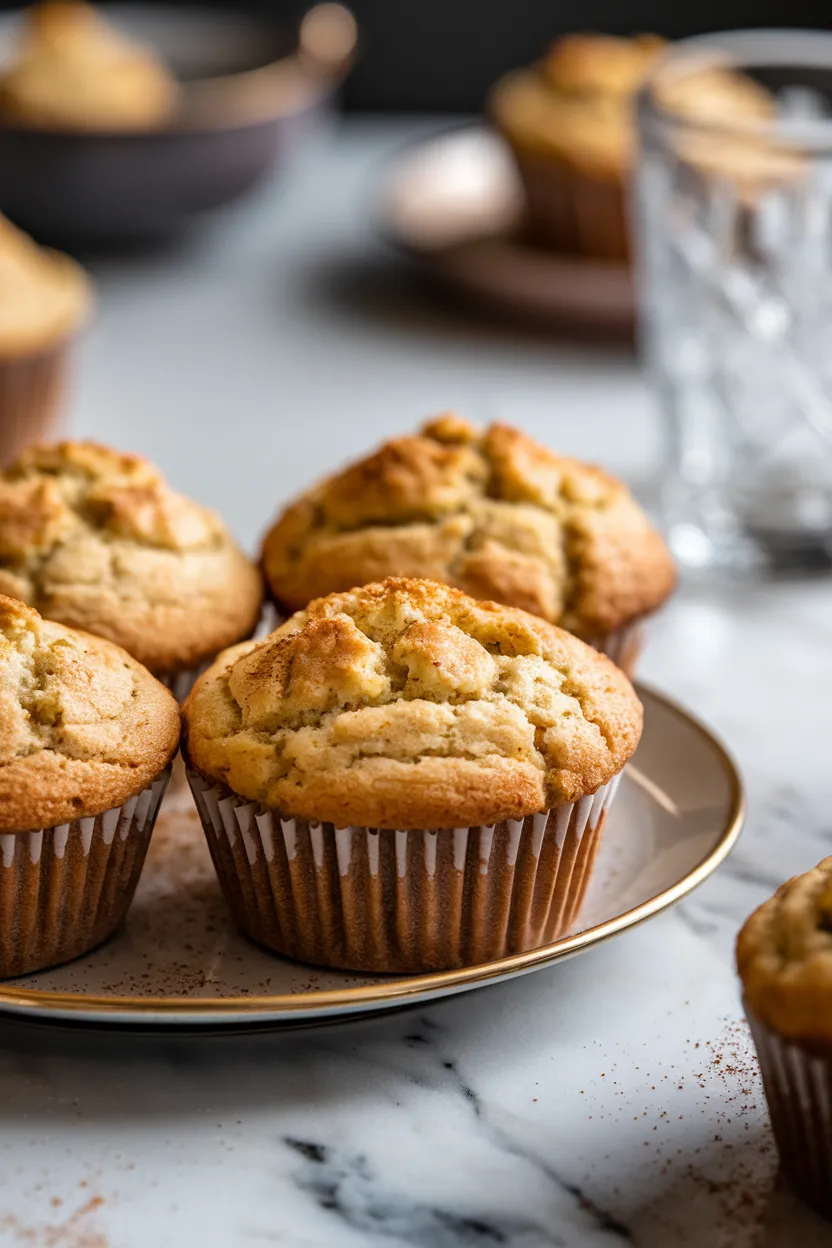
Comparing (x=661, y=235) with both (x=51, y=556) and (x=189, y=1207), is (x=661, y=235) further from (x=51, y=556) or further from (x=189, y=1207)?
(x=189, y=1207)

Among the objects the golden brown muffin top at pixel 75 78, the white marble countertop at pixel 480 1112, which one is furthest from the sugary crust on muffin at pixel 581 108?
the white marble countertop at pixel 480 1112

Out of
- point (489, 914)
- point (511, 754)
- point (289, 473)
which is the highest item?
point (511, 754)

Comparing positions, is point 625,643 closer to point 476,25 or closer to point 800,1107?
point 800,1107

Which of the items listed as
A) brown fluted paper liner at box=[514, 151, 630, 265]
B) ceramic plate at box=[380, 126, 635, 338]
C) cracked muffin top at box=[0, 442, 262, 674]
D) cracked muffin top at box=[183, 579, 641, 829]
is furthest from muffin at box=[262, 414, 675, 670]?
brown fluted paper liner at box=[514, 151, 630, 265]

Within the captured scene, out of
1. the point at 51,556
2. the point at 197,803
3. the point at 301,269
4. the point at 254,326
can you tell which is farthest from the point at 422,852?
the point at 301,269

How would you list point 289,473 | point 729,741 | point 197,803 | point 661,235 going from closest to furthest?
point 197,803, point 729,741, point 661,235, point 289,473

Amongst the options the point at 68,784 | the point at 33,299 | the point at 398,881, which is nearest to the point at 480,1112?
the point at 398,881
